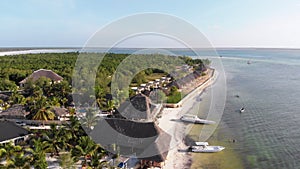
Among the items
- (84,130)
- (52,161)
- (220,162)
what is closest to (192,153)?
(220,162)

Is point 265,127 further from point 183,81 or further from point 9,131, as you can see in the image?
point 9,131

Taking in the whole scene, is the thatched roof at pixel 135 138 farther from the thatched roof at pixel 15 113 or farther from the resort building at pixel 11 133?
the thatched roof at pixel 15 113

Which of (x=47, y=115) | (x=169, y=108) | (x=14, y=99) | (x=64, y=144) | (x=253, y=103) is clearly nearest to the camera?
(x=64, y=144)

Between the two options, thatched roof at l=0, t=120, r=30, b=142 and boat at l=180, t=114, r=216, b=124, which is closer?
thatched roof at l=0, t=120, r=30, b=142

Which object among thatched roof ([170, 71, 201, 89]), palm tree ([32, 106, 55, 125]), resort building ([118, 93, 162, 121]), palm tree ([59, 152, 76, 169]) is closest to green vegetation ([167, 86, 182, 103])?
thatched roof ([170, 71, 201, 89])

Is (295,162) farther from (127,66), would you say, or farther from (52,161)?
(127,66)

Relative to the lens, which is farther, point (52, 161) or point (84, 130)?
point (84, 130)

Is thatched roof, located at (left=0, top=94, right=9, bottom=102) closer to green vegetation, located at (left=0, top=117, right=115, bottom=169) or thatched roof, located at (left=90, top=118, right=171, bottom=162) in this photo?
green vegetation, located at (left=0, top=117, right=115, bottom=169)
